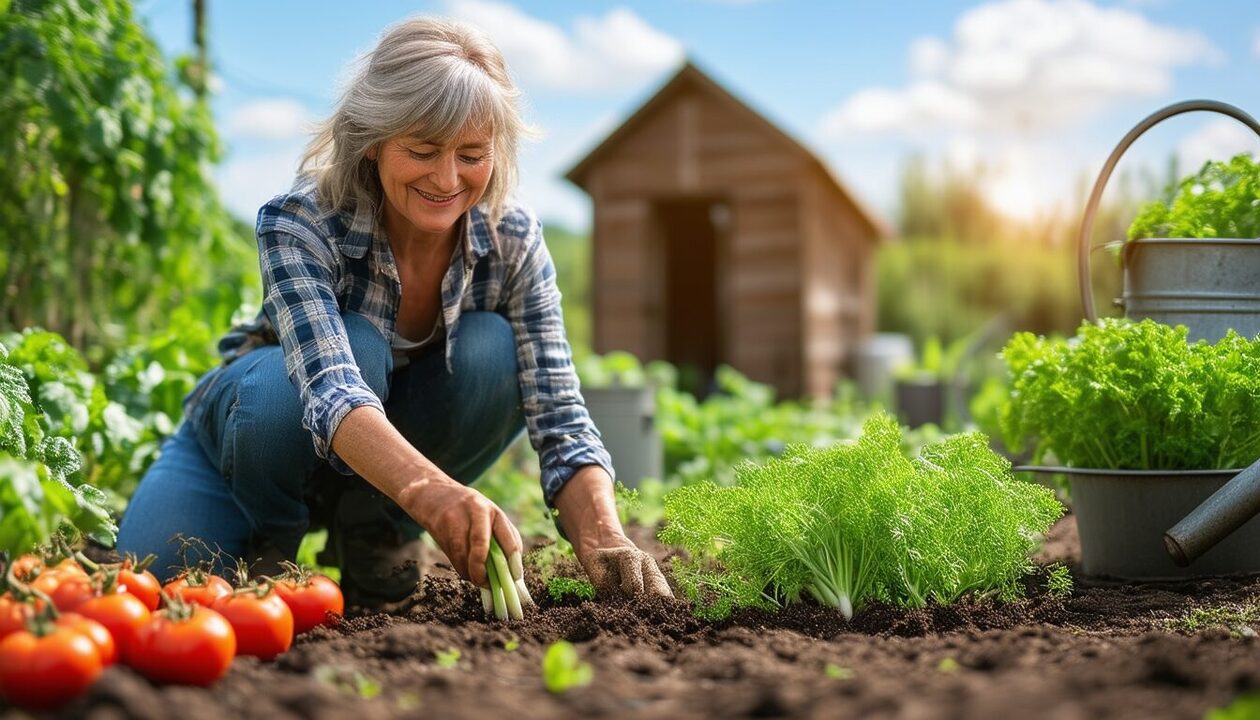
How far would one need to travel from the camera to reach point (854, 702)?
1.45m

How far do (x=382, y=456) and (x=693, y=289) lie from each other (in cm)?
1101

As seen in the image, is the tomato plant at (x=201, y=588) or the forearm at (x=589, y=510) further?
the forearm at (x=589, y=510)

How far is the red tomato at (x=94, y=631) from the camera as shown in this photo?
1.68 m

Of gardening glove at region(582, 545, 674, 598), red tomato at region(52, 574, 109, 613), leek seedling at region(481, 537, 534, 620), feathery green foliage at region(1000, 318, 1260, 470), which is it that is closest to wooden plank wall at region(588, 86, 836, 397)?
feathery green foliage at region(1000, 318, 1260, 470)

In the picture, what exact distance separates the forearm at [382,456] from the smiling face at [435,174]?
54 cm

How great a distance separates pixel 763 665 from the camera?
6.03 ft

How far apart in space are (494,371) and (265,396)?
1.86 ft

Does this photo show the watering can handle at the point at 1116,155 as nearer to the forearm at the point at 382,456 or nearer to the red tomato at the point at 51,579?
the forearm at the point at 382,456

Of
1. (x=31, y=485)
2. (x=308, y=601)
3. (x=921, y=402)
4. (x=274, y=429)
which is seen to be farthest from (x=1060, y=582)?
(x=921, y=402)

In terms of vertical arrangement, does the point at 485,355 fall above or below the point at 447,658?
above

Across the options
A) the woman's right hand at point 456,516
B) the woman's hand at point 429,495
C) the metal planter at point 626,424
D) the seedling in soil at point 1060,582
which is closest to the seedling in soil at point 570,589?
the woman's hand at point 429,495

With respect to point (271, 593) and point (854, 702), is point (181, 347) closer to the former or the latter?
point (271, 593)

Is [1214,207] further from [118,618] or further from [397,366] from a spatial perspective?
[118,618]

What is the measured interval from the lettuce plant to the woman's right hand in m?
0.48
